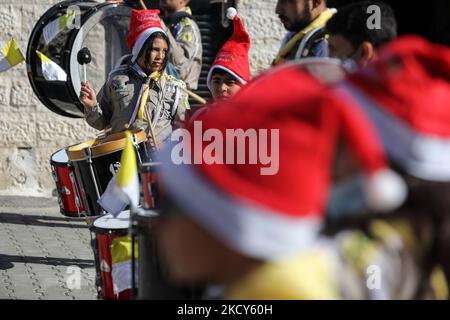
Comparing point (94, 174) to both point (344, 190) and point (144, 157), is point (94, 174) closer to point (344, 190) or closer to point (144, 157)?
point (144, 157)

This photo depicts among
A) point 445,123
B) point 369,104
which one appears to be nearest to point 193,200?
point 369,104

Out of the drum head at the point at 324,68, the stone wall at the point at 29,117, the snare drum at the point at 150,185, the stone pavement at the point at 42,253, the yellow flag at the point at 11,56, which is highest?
the drum head at the point at 324,68

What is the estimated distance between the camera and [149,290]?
3.12 m

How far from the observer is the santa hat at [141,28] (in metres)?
5.95

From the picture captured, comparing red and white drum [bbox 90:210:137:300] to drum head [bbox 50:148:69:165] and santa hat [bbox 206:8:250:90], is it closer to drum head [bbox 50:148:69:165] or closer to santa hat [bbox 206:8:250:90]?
santa hat [bbox 206:8:250:90]

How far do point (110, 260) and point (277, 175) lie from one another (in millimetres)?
2982

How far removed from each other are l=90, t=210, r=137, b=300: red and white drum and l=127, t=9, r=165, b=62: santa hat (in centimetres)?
172

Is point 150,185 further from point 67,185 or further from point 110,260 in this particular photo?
point 67,185

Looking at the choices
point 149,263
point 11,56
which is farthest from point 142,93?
point 149,263

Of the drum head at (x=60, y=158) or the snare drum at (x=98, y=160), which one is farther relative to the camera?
the drum head at (x=60, y=158)

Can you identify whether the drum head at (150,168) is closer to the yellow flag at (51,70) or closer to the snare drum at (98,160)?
the snare drum at (98,160)

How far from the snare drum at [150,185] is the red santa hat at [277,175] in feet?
6.11

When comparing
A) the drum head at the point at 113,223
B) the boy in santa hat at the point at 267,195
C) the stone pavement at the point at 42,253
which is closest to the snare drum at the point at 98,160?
the stone pavement at the point at 42,253

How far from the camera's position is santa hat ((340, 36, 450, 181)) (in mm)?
1646
